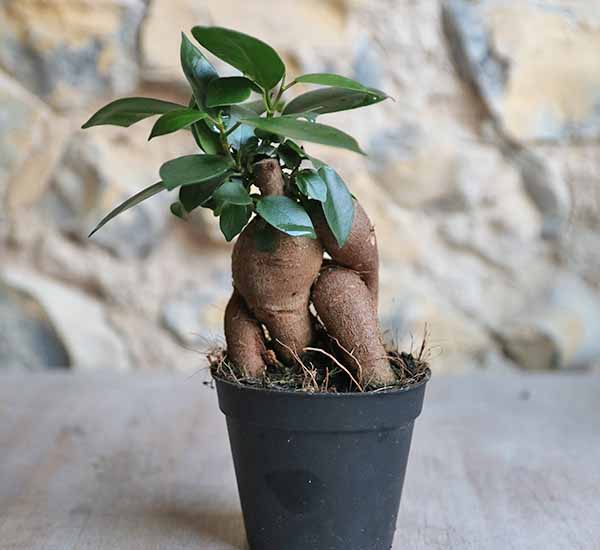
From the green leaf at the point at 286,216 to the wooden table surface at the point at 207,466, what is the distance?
0.40m

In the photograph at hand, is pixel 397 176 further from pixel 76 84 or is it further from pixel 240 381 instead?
pixel 240 381

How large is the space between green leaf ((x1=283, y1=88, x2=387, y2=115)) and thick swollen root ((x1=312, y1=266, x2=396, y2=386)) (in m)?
0.18

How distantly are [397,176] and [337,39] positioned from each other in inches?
13.7

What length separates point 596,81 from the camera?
1.85 m

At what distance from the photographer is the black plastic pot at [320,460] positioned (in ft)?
2.62

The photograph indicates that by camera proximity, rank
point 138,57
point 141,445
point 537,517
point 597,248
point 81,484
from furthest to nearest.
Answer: point 597,248 < point 138,57 < point 141,445 < point 81,484 < point 537,517

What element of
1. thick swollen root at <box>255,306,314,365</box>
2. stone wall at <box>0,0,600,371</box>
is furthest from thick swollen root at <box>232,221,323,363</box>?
stone wall at <box>0,0,600,371</box>

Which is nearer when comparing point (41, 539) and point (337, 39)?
point (41, 539)

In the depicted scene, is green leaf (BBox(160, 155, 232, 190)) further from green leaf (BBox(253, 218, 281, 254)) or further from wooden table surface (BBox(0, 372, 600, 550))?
wooden table surface (BBox(0, 372, 600, 550))

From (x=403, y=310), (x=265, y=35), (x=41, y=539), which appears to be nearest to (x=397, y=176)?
(x=403, y=310)

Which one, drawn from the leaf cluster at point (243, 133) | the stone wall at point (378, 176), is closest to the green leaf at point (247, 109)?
the leaf cluster at point (243, 133)

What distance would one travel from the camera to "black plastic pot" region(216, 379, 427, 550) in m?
0.80

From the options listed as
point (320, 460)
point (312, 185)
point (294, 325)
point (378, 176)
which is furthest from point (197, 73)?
point (378, 176)

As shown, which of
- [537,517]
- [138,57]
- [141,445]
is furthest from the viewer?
[138,57]
